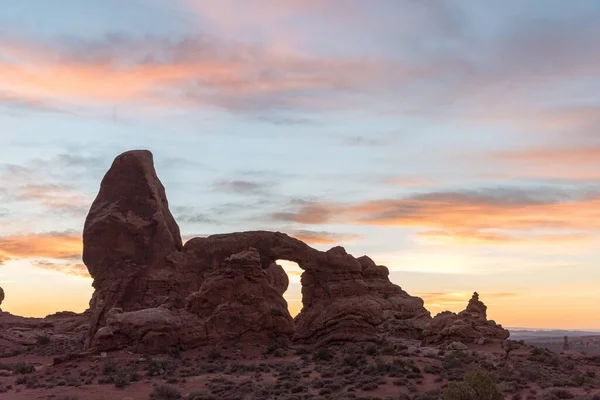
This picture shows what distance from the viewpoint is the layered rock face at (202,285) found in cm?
4325

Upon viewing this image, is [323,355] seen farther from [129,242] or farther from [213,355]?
[129,242]

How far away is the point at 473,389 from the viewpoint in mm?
21688

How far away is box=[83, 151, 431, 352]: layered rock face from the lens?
142ft

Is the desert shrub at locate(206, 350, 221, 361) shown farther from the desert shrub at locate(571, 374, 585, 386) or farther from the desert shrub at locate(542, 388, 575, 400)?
the desert shrub at locate(571, 374, 585, 386)

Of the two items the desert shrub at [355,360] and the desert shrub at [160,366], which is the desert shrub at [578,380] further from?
the desert shrub at [160,366]

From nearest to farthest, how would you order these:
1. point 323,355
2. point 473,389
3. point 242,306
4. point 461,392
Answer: point 461,392 → point 473,389 → point 323,355 → point 242,306

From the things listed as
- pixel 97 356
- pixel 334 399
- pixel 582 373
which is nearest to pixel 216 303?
pixel 97 356

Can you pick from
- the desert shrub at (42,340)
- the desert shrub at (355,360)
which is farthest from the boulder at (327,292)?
the desert shrub at (42,340)

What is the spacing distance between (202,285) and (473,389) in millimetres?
27138

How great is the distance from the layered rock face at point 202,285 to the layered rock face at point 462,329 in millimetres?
4213

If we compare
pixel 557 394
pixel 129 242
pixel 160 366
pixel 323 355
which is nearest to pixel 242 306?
pixel 323 355

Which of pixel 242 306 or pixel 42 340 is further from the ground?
pixel 242 306

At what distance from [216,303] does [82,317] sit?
30.1 m

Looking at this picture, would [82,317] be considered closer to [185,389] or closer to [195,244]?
[195,244]
